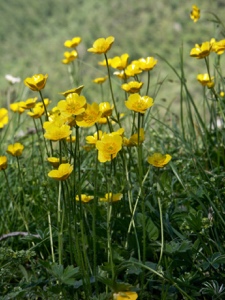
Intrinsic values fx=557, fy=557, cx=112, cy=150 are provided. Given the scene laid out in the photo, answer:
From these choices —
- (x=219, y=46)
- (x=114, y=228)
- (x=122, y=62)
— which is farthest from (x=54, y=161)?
(x=219, y=46)

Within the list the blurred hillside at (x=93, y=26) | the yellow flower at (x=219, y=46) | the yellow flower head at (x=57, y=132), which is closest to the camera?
the yellow flower head at (x=57, y=132)

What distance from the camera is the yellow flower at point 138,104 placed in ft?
3.80

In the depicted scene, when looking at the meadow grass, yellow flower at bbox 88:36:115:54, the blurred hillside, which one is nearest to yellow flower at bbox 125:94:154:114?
the meadow grass

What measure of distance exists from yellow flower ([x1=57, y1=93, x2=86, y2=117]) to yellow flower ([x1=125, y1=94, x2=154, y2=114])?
0.35 feet

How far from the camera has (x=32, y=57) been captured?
2289 centimetres

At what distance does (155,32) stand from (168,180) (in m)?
25.7

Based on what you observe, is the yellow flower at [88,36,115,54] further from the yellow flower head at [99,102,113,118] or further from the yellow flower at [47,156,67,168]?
the yellow flower at [47,156,67,168]

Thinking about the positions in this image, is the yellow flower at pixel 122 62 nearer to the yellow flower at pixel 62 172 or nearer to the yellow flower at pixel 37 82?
the yellow flower at pixel 37 82

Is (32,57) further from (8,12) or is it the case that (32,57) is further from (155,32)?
(155,32)

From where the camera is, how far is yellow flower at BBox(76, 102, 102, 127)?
112 centimetres

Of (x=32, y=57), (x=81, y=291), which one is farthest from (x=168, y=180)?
(x=32, y=57)

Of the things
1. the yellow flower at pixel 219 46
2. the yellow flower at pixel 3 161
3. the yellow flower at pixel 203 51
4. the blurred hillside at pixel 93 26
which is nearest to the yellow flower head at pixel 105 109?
the yellow flower at pixel 3 161

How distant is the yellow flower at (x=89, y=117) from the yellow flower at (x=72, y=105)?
0.02 metres

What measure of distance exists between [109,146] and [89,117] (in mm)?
83
